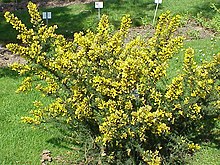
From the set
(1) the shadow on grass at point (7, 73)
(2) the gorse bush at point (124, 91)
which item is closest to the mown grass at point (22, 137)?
(2) the gorse bush at point (124, 91)

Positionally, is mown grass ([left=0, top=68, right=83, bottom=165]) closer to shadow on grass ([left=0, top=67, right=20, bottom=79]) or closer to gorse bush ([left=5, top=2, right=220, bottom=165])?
gorse bush ([left=5, top=2, right=220, bottom=165])

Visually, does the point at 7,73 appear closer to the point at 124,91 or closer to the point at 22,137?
the point at 22,137

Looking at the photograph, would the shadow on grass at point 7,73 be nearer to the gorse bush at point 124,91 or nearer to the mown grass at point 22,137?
the mown grass at point 22,137

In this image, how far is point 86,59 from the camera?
4316mm

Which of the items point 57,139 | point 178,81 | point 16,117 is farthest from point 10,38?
point 178,81

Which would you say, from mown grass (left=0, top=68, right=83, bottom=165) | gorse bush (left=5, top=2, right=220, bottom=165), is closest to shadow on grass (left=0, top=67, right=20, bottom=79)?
mown grass (left=0, top=68, right=83, bottom=165)

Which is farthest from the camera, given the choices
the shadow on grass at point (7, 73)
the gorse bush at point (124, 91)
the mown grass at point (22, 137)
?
the shadow on grass at point (7, 73)

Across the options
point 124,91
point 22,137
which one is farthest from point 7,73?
point 124,91

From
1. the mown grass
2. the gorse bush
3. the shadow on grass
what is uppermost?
the gorse bush

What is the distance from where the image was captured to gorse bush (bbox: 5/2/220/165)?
159 inches

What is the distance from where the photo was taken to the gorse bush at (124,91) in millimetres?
4051

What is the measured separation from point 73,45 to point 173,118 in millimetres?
1284

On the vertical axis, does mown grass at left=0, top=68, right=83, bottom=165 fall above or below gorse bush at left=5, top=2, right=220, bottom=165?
below

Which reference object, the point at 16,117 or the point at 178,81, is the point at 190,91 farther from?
the point at 16,117
